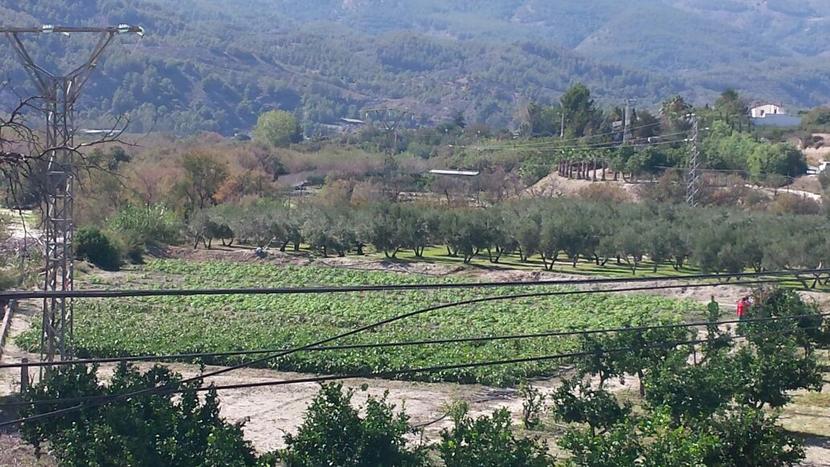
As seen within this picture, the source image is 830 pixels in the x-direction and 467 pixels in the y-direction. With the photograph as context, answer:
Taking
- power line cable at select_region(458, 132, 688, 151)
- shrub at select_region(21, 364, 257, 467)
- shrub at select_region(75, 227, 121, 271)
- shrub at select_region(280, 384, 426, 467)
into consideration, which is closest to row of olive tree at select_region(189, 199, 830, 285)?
shrub at select_region(75, 227, 121, 271)

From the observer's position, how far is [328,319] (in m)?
37.0

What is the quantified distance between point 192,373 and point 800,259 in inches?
1095

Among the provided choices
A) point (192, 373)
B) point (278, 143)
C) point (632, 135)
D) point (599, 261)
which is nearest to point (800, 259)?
point (599, 261)

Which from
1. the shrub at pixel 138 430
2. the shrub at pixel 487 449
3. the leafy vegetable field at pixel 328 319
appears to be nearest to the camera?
the shrub at pixel 487 449

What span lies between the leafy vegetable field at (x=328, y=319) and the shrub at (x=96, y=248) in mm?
1553

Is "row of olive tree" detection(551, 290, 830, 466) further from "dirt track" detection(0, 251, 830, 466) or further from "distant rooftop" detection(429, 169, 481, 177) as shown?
"distant rooftop" detection(429, 169, 481, 177)

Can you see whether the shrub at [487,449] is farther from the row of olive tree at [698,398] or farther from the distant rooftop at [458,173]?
the distant rooftop at [458,173]

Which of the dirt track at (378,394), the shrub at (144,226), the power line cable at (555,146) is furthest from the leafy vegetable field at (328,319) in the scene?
the power line cable at (555,146)

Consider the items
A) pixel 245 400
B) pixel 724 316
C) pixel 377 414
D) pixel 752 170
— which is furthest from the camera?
pixel 752 170

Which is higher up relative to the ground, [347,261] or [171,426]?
[171,426]

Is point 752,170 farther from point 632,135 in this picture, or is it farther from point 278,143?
point 278,143

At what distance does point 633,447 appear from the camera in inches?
523

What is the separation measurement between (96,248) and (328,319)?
56.3ft

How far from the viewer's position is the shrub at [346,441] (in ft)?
45.8
